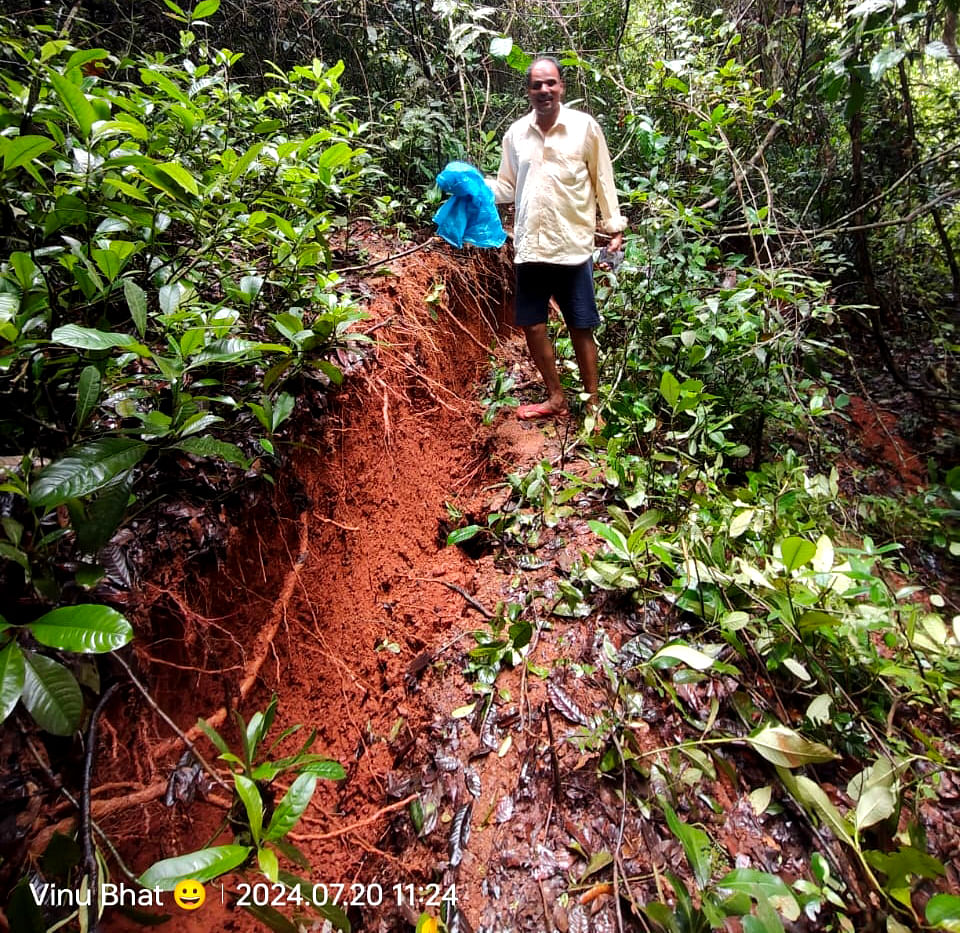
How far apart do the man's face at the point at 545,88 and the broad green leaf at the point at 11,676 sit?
296cm

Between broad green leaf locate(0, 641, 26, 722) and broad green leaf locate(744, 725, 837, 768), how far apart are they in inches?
62.2

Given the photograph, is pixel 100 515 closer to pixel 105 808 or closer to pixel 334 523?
pixel 105 808

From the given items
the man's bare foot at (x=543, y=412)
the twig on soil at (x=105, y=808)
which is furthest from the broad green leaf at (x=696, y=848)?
the man's bare foot at (x=543, y=412)

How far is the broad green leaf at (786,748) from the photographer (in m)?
1.22

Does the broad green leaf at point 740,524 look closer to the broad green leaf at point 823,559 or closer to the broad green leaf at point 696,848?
the broad green leaf at point 823,559

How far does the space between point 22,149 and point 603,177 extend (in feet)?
8.25

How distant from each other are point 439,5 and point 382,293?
205 cm

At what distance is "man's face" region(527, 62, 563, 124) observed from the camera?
247 cm

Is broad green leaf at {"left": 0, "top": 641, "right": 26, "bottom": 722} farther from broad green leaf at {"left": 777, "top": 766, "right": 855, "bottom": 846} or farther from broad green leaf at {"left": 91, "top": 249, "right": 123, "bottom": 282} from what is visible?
broad green leaf at {"left": 777, "top": 766, "right": 855, "bottom": 846}

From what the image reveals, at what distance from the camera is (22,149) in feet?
3.45

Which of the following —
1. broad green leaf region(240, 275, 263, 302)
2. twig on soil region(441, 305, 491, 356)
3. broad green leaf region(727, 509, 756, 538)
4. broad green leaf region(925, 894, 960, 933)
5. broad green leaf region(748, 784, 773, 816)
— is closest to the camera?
broad green leaf region(925, 894, 960, 933)

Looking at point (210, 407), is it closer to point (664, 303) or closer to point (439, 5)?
point (664, 303)

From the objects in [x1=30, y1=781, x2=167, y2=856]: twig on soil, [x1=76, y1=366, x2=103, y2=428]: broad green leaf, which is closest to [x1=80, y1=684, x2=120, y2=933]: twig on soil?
[x1=30, y1=781, x2=167, y2=856]: twig on soil

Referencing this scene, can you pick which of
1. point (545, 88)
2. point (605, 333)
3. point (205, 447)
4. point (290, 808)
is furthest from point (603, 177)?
point (290, 808)
